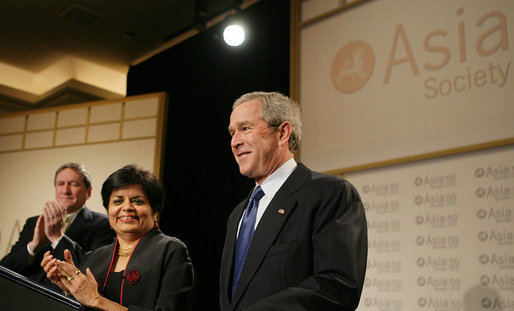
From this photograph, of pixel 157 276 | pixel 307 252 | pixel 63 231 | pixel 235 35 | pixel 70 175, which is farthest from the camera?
pixel 235 35

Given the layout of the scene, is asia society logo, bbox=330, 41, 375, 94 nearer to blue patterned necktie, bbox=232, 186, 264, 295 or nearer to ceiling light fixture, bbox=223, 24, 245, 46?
ceiling light fixture, bbox=223, 24, 245, 46

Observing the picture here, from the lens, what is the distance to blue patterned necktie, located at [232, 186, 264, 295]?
161 centimetres

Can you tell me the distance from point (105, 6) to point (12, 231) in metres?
2.49

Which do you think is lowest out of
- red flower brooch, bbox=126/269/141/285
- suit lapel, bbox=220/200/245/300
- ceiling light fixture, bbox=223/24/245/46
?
red flower brooch, bbox=126/269/141/285

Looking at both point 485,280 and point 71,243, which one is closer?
point 71,243

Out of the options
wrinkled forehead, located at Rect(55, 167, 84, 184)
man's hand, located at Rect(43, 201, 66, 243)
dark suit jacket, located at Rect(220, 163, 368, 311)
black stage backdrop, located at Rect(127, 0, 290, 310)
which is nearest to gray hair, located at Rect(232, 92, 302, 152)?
dark suit jacket, located at Rect(220, 163, 368, 311)

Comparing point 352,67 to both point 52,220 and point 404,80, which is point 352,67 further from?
point 52,220

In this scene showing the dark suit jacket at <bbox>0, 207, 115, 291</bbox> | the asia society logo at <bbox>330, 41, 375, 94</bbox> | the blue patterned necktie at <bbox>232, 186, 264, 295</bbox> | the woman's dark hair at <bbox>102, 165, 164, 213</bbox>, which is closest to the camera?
the blue patterned necktie at <bbox>232, 186, 264, 295</bbox>

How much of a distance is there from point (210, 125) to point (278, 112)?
3367 millimetres

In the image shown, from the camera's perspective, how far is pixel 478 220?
9.32 ft

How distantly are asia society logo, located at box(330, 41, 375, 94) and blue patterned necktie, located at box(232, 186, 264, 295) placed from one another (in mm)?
2135

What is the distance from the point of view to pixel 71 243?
8.55ft

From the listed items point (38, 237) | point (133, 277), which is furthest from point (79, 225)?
point (133, 277)

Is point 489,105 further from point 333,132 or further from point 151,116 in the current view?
point 151,116
